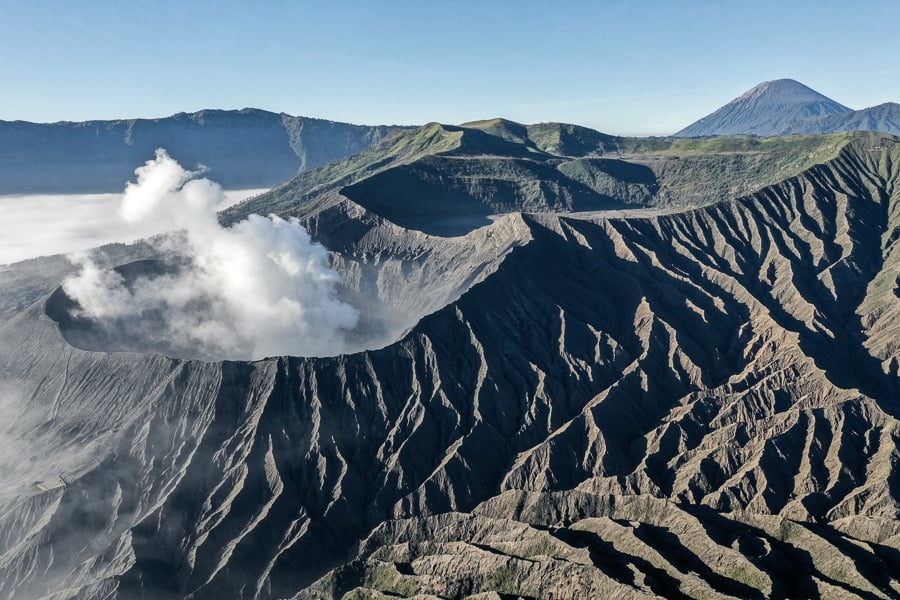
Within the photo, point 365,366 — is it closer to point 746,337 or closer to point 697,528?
point 697,528

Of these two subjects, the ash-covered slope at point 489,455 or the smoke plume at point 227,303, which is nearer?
the ash-covered slope at point 489,455

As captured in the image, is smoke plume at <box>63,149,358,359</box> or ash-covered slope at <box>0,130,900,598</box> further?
smoke plume at <box>63,149,358,359</box>

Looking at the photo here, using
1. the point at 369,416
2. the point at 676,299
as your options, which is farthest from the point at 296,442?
the point at 676,299
